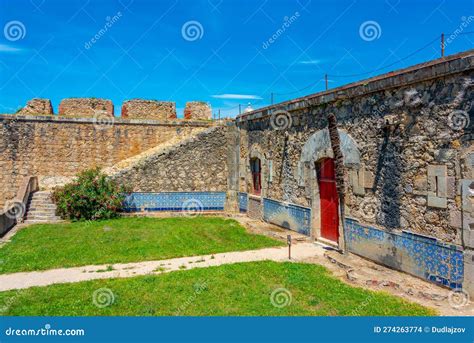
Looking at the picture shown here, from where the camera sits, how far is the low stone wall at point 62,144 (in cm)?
1554

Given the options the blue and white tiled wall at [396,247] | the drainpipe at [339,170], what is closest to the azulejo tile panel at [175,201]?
the blue and white tiled wall at [396,247]

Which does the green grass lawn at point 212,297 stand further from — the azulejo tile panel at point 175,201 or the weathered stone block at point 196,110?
the weathered stone block at point 196,110

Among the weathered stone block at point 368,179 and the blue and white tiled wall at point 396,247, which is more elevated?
the weathered stone block at point 368,179

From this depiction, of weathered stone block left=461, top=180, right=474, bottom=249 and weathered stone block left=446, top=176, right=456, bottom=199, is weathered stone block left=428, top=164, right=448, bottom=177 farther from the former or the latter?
weathered stone block left=461, top=180, right=474, bottom=249

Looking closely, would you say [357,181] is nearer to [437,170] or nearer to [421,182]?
[421,182]

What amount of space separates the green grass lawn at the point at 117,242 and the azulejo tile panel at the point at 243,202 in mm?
1607

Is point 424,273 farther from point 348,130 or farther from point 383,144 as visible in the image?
point 348,130

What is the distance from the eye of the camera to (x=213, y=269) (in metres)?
7.52

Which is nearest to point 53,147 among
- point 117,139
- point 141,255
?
point 117,139

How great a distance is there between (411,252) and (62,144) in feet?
46.6

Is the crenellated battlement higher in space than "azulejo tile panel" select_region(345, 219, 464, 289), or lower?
higher

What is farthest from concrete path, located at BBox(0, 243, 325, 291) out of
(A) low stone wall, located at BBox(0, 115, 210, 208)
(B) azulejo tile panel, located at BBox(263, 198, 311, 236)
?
(A) low stone wall, located at BBox(0, 115, 210, 208)

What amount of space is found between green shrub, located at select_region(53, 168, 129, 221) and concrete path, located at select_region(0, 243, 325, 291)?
241 inches

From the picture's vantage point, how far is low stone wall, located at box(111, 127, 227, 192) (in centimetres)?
1494
